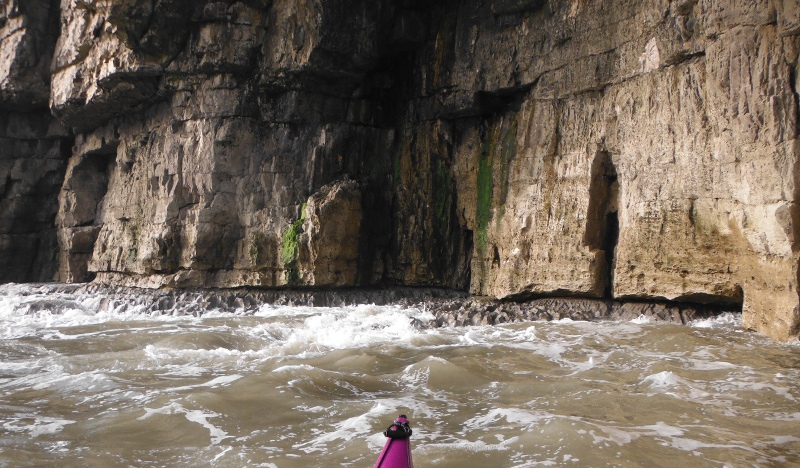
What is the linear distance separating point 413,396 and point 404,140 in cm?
1071

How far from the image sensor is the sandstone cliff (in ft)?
35.3

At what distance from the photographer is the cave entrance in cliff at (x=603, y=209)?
1225cm

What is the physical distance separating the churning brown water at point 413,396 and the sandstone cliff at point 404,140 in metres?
2.44

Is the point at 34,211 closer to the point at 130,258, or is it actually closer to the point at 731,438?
the point at 130,258

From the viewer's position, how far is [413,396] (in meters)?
6.49

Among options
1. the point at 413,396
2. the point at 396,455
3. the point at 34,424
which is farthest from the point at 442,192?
the point at 396,455

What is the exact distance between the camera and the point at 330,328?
36.0 ft

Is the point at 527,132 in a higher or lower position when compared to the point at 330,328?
higher

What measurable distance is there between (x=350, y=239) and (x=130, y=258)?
6116 mm

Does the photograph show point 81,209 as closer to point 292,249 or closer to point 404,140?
point 292,249

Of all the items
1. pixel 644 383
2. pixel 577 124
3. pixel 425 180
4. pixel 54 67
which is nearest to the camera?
pixel 644 383

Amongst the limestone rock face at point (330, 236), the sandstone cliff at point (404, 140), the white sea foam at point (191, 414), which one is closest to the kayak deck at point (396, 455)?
the white sea foam at point (191, 414)

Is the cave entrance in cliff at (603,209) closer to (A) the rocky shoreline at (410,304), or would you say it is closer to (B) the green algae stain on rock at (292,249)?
(A) the rocky shoreline at (410,304)

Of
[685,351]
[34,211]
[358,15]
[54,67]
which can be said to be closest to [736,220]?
[685,351]
